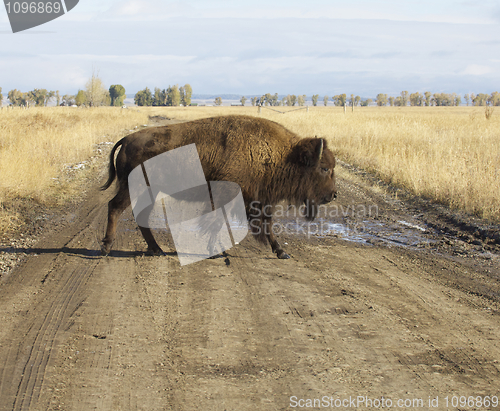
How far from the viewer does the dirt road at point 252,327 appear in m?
2.75

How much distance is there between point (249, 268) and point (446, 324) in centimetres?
234

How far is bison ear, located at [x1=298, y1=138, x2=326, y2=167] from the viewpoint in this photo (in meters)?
5.59

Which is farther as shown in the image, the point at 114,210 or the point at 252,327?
the point at 114,210

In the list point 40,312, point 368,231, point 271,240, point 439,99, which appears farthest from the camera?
point 439,99

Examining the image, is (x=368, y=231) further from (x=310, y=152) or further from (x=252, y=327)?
(x=252, y=327)

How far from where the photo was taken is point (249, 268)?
5270 mm

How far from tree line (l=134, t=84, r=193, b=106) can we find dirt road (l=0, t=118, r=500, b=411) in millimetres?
Answer: 133544

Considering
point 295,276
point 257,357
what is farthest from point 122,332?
point 295,276

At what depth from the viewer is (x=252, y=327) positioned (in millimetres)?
3676

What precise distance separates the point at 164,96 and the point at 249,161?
14112cm

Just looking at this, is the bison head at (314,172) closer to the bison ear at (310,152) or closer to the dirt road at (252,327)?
the bison ear at (310,152)

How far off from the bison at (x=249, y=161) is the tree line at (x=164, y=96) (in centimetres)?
13291

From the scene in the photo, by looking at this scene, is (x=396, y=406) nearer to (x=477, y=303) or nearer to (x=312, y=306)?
(x=312, y=306)

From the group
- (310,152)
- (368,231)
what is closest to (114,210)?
(310,152)
